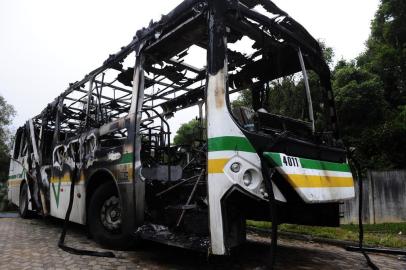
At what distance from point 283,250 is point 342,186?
1.86 metres

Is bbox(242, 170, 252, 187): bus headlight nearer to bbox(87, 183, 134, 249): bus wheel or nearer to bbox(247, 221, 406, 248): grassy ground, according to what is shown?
bbox(87, 183, 134, 249): bus wheel

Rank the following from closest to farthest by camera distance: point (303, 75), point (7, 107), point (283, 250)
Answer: point (303, 75)
point (283, 250)
point (7, 107)

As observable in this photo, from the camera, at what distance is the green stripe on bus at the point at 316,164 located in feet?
11.5

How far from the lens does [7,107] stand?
31.4 metres

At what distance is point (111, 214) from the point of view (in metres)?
5.25

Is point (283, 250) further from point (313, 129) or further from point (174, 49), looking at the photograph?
point (174, 49)

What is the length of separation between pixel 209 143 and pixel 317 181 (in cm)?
118

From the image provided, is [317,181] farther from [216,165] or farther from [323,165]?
[216,165]

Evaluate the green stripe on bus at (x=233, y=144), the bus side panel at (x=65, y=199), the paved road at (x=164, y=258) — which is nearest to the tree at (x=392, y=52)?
the paved road at (x=164, y=258)

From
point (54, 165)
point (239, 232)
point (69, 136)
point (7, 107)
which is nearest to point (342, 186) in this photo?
point (239, 232)

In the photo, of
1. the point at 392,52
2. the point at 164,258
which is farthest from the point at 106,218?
the point at 392,52

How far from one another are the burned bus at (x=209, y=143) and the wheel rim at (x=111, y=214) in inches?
0.8

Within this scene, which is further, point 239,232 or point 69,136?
point 69,136

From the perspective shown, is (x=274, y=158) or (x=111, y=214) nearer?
(x=274, y=158)
